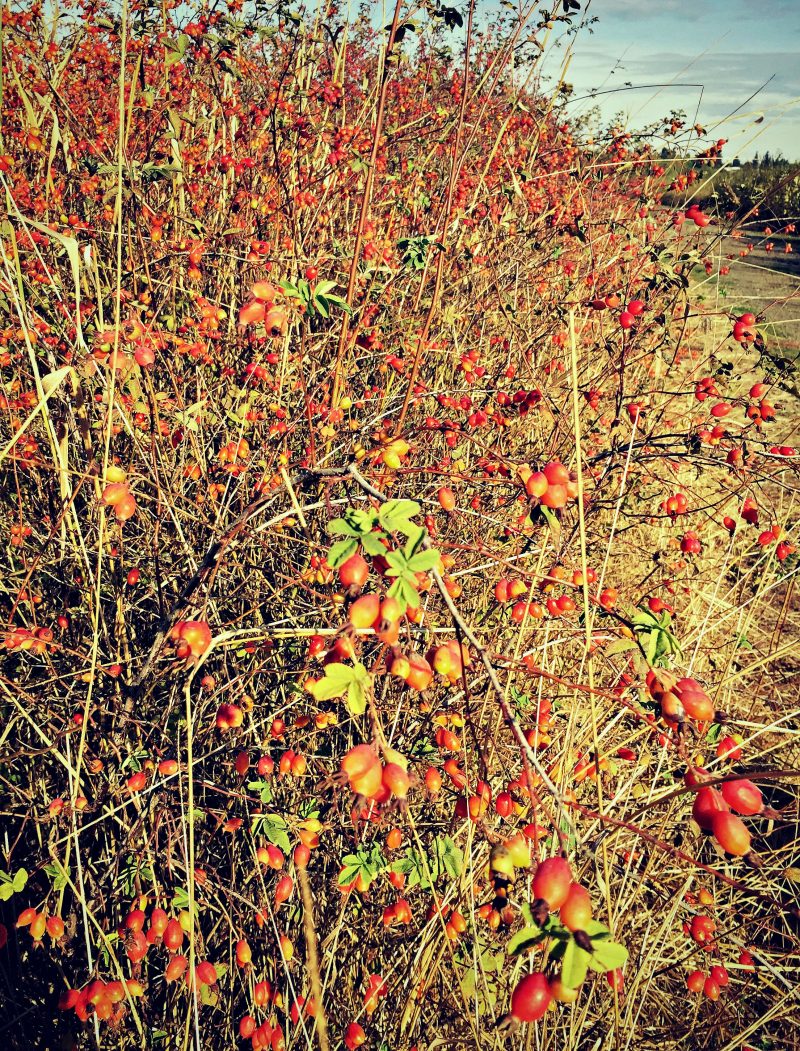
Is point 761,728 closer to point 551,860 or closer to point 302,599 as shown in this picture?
point 551,860

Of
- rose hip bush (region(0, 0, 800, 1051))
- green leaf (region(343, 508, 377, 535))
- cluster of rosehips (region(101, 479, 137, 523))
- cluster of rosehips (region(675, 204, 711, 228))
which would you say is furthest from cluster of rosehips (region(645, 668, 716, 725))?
cluster of rosehips (region(675, 204, 711, 228))

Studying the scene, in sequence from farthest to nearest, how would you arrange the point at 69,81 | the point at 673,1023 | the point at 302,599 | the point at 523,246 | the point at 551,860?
1. the point at 69,81
2. the point at 523,246
3. the point at 302,599
4. the point at 673,1023
5. the point at 551,860

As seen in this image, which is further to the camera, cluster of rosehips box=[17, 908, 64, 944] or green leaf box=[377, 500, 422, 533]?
cluster of rosehips box=[17, 908, 64, 944]

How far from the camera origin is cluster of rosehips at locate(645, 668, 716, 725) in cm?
92

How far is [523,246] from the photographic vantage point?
3.45m

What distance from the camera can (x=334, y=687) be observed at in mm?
831

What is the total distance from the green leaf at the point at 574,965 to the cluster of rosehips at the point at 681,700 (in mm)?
370

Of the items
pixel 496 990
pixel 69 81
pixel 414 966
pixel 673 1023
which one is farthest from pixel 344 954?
pixel 69 81

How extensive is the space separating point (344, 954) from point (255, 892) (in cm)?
27

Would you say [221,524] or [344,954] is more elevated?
[221,524]

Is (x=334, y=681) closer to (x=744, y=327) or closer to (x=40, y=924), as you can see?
(x=40, y=924)

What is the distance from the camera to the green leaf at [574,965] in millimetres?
684

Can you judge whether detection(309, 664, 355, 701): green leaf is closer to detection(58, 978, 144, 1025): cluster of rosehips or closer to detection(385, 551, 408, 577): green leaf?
detection(385, 551, 408, 577): green leaf

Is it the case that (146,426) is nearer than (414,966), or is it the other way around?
(414,966)
